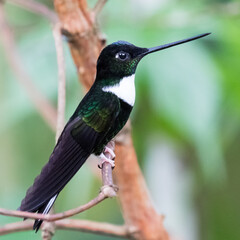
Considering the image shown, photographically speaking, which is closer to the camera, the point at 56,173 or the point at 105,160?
the point at 56,173

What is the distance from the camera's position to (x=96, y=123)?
3.55ft

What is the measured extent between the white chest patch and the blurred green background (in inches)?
14.1

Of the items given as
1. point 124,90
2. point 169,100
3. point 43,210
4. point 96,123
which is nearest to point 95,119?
point 96,123

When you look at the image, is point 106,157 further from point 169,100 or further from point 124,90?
point 169,100

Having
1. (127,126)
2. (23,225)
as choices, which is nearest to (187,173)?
(127,126)

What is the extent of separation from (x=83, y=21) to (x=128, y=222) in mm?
491

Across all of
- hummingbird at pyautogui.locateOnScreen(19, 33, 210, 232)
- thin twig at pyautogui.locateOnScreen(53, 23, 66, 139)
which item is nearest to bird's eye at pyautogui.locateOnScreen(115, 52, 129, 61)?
hummingbird at pyautogui.locateOnScreen(19, 33, 210, 232)

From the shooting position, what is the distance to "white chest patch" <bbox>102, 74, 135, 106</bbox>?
1141 mm

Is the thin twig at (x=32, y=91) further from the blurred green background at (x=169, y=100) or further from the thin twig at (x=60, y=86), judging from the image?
A: the thin twig at (x=60, y=86)

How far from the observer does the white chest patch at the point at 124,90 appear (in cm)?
114

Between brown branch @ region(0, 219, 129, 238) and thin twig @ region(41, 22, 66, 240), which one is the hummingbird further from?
brown branch @ region(0, 219, 129, 238)

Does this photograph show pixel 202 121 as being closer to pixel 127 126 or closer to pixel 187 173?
pixel 127 126

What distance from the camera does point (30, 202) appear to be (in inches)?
33.3

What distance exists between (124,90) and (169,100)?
391mm
